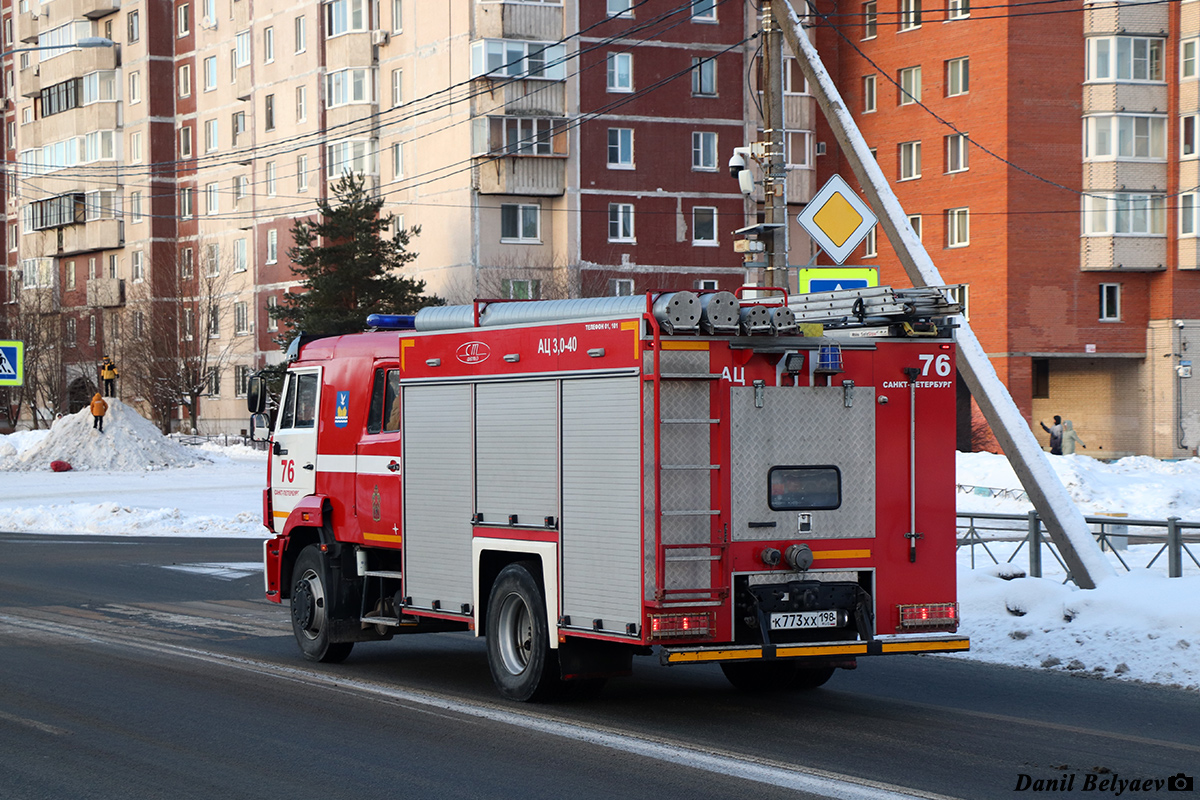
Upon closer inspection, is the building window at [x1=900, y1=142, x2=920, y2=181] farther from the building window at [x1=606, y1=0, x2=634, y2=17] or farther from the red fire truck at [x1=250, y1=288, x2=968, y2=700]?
the red fire truck at [x1=250, y1=288, x2=968, y2=700]

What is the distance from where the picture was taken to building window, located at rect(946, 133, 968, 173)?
57.8m

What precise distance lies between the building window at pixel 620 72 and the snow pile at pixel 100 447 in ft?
69.5

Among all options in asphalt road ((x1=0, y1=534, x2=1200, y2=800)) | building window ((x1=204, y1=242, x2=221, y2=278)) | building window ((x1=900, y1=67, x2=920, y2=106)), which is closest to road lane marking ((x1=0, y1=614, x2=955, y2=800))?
asphalt road ((x1=0, y1=534, x2=1200, y2=800))

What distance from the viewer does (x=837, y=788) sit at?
7801 mm

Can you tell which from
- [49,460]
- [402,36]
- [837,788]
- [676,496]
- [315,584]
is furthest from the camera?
[402,36]

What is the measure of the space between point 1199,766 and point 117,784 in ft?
18.2

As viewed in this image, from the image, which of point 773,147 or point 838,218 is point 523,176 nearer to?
point 773,147

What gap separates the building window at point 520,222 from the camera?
6012 centimetres

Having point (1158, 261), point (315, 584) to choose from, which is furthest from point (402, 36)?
point (315, 584)

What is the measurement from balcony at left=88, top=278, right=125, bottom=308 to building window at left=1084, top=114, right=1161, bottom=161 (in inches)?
1921

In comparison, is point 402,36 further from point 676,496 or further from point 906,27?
point 676,496

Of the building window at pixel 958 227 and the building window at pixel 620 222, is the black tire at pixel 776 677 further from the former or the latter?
the building window at pixel 620 222

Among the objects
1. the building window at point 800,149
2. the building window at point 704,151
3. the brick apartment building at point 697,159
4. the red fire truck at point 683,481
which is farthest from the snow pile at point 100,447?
the red fire truck at point 683,481

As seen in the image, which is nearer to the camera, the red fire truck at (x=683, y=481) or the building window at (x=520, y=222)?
the red fire truck at (x=683, y=481)
